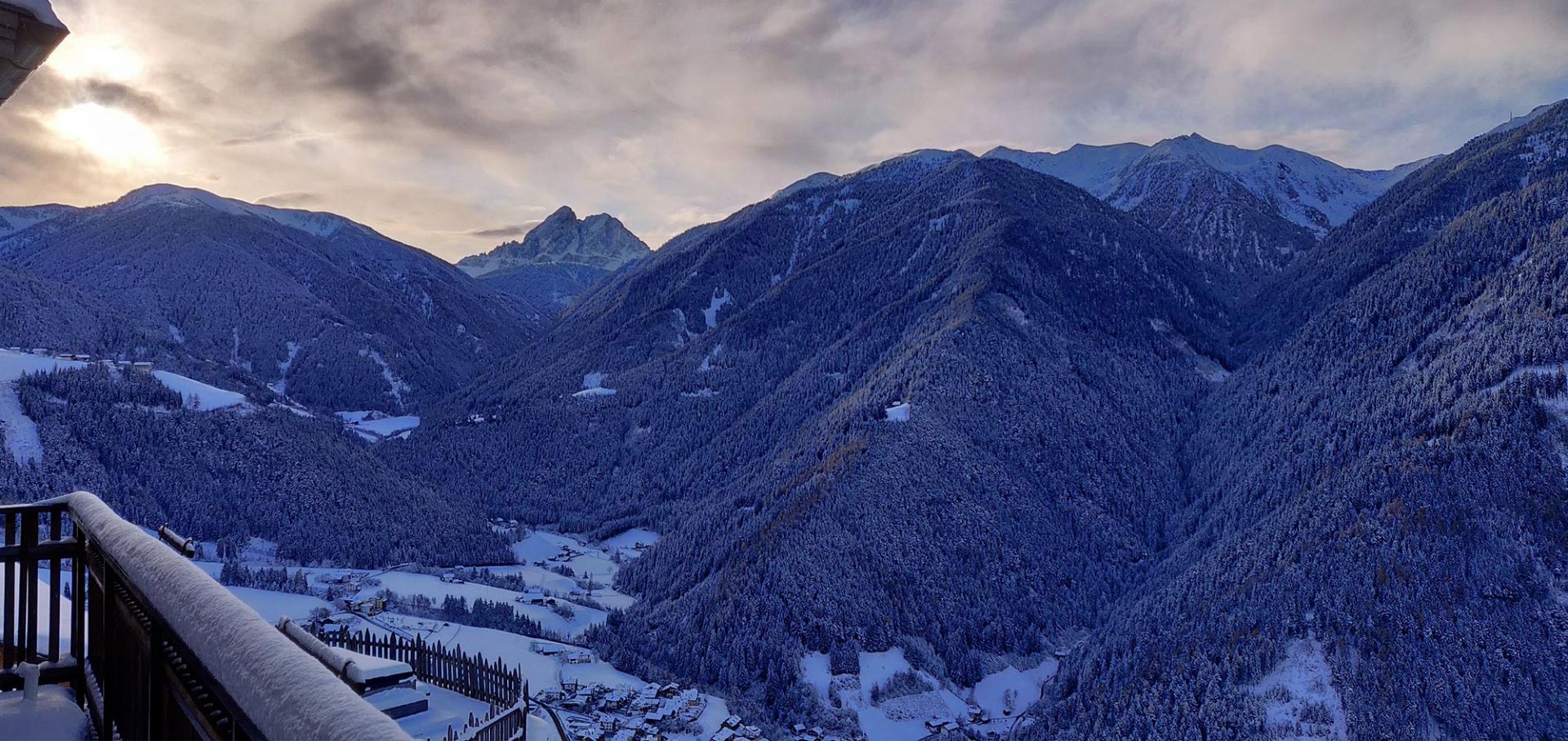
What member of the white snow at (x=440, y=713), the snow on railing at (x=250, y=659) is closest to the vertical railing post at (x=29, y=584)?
the snow on railing at (x=250, y=659)

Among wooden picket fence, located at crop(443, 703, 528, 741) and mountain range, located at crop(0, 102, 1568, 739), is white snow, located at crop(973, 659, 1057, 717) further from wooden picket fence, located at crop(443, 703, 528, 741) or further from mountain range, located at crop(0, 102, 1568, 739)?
wooden picket fence, located at crop(443, 703, 528, 741)

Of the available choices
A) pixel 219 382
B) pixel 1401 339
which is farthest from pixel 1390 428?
pixel 219 382

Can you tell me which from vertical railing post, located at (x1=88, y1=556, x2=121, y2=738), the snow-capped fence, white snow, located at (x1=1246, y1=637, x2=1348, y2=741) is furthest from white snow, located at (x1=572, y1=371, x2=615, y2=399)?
vertical railing post, located at (x1=88, y1=556, x2=121, y2=738)

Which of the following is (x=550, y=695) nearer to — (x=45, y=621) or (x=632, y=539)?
Result: (x=45, y=621)

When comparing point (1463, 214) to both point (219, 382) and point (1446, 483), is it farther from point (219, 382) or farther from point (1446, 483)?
point (219, 382)

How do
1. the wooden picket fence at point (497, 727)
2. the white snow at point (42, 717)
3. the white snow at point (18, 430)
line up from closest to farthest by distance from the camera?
the white snow at point (42, 717), the wooden picket fence at point (497, 727), the white snow at point (18, 430)

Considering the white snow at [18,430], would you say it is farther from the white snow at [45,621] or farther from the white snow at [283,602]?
the white snow at [45,621]
